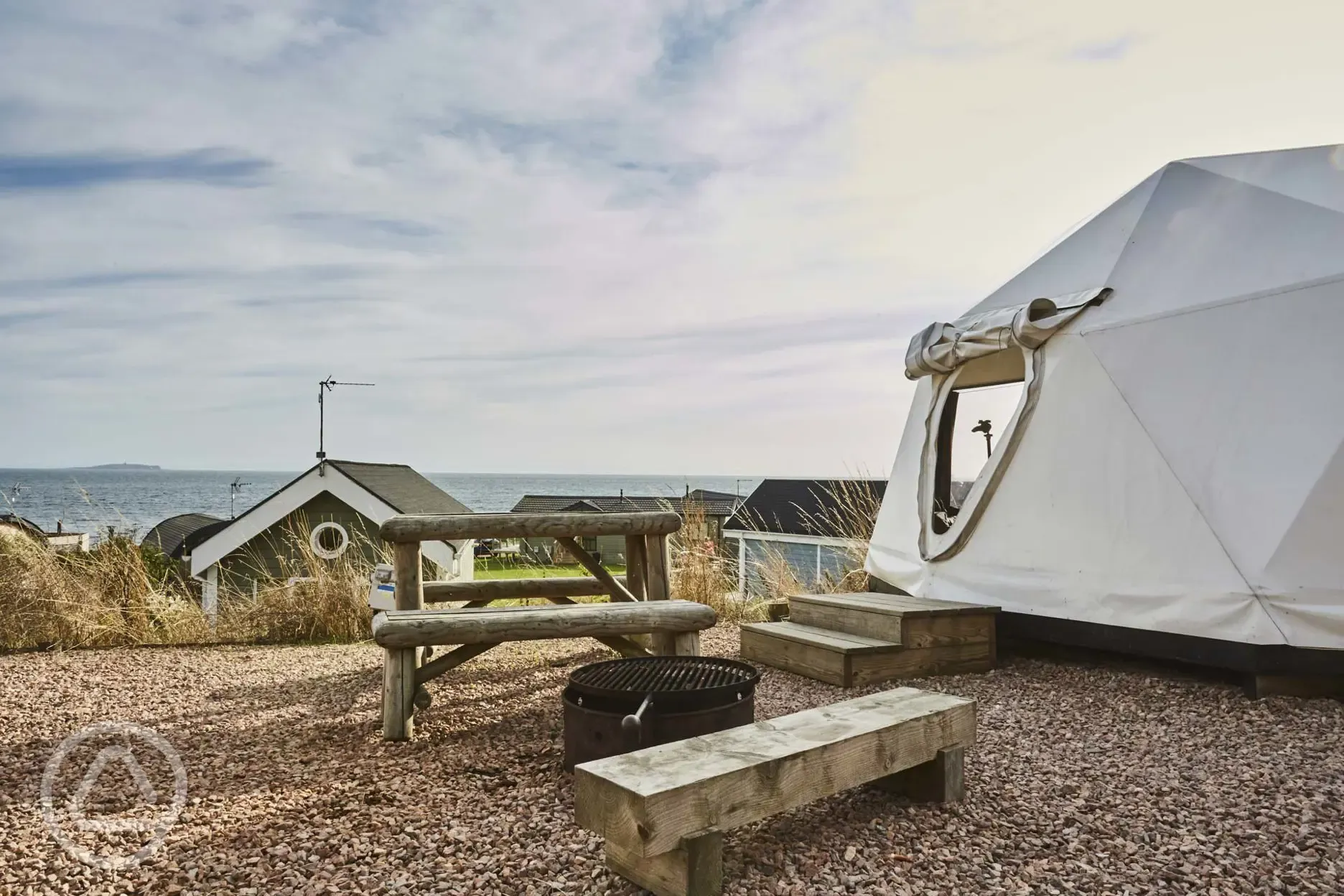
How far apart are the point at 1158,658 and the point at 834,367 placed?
20.5ft

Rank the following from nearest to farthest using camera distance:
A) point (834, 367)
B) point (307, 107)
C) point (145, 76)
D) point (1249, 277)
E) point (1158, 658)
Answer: point (1249, 277), point (1158, 658), point (145, 76), point (307, 107), point (834, 367)

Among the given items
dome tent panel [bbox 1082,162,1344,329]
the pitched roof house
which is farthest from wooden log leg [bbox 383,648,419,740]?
the pitched roof house

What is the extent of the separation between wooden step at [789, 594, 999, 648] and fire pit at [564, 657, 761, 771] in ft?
5.80

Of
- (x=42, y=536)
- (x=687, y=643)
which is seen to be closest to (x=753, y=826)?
(x=687, y=643)

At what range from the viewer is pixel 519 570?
16219mm

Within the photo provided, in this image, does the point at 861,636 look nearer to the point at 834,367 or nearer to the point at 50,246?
the point at 834,367

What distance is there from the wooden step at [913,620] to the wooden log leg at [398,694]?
265cm

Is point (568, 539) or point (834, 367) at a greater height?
point (834, 367)

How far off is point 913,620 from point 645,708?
8.14ft

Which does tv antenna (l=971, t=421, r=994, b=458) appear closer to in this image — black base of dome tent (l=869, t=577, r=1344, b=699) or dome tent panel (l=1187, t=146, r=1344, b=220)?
black base of dome tent (l=869, t=577, r=1344, b=699)

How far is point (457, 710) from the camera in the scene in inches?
159

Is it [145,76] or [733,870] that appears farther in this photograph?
[145,76]

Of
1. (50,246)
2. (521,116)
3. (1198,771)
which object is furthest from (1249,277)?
(50,246)

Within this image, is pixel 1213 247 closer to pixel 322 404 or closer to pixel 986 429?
pixel 986 429
